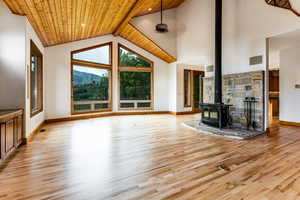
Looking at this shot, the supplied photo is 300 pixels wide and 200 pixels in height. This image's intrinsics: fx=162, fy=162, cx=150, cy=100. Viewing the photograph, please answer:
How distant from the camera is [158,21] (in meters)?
7.44

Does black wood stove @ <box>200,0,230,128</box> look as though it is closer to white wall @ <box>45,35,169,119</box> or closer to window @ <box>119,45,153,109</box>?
window @ <box>119,45,153,109</box>

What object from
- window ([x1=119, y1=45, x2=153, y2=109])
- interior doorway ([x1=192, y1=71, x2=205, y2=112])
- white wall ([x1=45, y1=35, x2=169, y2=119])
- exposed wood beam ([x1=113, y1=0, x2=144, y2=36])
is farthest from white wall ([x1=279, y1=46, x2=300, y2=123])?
white wall ([x1=45, y1=35, x2=169, y2=119])

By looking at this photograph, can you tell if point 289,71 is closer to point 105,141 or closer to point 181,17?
point 181,17

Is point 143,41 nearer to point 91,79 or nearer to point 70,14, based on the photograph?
point 91,79

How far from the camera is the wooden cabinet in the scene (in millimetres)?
2471

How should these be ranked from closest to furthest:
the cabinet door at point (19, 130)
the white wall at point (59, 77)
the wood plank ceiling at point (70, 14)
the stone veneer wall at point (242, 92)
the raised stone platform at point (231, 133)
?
the cabinet door at point (19, 130) < the wood plank ceiling at point (70, 14) < the raised stone platform at point (231, 133) < the stone veneer wall at point (242, 92) < the white wall at point (59, 77)

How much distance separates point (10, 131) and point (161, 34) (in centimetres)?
652

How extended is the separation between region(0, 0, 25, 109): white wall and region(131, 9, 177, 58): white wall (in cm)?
424

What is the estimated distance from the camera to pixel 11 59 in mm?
3459

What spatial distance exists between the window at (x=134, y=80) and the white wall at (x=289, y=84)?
537 centimetres

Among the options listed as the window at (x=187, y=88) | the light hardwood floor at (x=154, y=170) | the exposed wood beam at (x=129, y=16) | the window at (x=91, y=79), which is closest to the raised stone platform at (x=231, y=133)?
the light hardwood floor at (x=154, y=170)

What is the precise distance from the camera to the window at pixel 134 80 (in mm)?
8047

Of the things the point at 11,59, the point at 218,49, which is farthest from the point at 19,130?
the point at 218,49

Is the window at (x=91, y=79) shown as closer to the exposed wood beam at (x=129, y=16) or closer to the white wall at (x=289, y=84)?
the exposed wood beam at (x=129, y=16)
